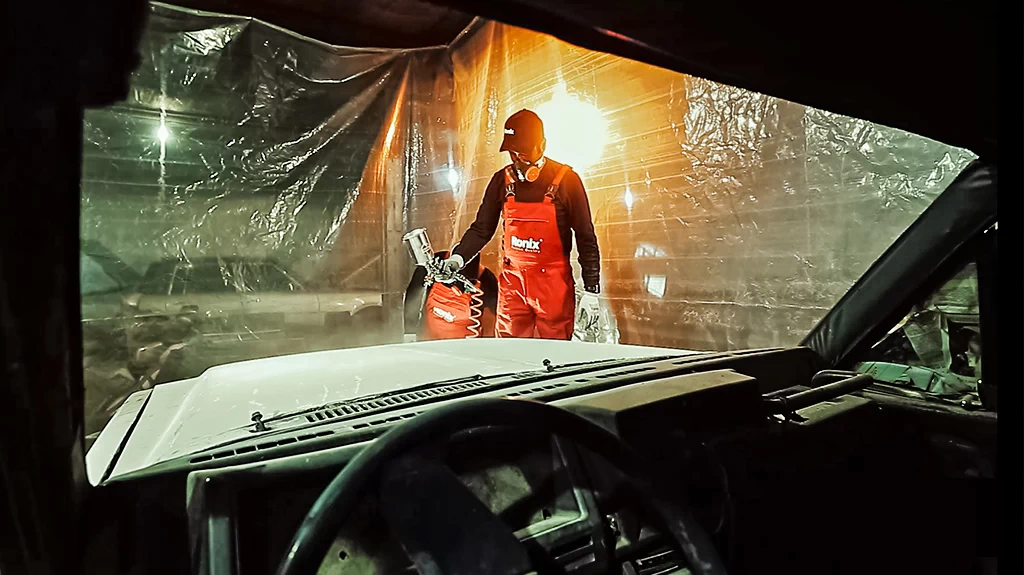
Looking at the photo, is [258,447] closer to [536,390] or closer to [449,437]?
[449,437]

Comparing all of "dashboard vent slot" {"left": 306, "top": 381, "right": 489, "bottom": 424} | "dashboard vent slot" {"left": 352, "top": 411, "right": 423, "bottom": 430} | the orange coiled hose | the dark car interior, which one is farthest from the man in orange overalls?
"dashboard vent slot" {"left": 352, "top": 411, "right": 423, "bottom": 430}

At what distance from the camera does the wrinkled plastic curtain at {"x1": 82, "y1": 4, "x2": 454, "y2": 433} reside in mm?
3588

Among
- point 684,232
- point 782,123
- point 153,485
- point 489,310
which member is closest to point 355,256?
point 489,310

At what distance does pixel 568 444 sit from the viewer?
91 cm

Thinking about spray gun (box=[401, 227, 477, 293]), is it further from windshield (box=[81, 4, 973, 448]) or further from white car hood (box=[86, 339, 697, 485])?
white car hood (box=[86, 339, 697, 485])

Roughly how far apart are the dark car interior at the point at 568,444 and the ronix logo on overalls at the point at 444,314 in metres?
2.56

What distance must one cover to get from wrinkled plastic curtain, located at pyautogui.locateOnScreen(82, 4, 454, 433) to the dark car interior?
10.2ft

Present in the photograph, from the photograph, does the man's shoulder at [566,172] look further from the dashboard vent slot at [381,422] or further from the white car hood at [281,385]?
the dashboard vent slot at [381,422]

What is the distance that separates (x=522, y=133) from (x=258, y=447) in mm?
2747

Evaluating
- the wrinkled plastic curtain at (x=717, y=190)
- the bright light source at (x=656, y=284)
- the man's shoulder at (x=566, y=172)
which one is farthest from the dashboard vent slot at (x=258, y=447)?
the man's shoulder at (x=566, y=172)

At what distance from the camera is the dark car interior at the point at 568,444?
0.53 metres

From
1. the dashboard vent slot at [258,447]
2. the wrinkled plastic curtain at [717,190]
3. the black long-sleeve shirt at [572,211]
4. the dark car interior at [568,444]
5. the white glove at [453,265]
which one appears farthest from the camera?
the white glove at [453,265]

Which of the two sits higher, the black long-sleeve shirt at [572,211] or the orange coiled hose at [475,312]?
the black long-sleeve shirt at [572,211]

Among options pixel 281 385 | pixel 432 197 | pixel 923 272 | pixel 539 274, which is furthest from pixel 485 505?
pixel 432 197
